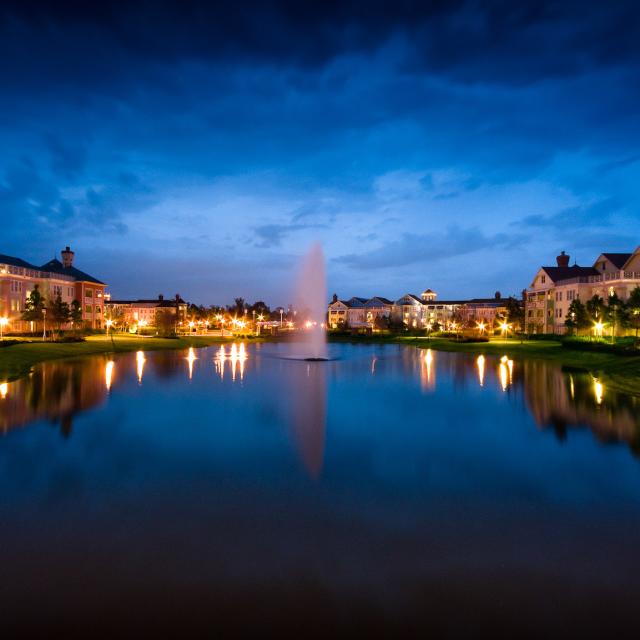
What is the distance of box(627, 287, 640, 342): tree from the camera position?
162 ft

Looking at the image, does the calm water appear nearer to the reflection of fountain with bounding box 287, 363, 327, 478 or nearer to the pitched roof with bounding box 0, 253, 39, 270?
the reflection of fountain with bounding box 287, 363, 327, 478

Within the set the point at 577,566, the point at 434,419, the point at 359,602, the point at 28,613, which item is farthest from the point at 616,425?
the point at 28,613

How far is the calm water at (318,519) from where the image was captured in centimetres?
610

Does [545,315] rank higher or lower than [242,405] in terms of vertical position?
higher

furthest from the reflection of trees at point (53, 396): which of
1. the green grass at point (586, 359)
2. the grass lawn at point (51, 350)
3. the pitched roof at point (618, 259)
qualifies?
the pitched roof at point (618, 259)

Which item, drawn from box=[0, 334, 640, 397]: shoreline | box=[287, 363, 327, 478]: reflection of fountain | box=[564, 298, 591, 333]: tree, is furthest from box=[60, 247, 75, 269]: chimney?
box=[564, 298, 591, 333]: tree

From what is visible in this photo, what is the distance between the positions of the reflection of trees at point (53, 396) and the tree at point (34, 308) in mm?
35494

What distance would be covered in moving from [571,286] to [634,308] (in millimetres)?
20639

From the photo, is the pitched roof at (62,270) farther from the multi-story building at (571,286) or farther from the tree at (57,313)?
the multi-story building at (571,286)

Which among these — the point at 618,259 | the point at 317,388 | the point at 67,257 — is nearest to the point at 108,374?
the point at 317,388

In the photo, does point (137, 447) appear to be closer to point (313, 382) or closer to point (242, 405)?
point (242, 405)

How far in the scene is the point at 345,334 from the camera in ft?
351

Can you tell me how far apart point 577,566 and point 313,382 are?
22.6 m

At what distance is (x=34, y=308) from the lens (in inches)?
2665
